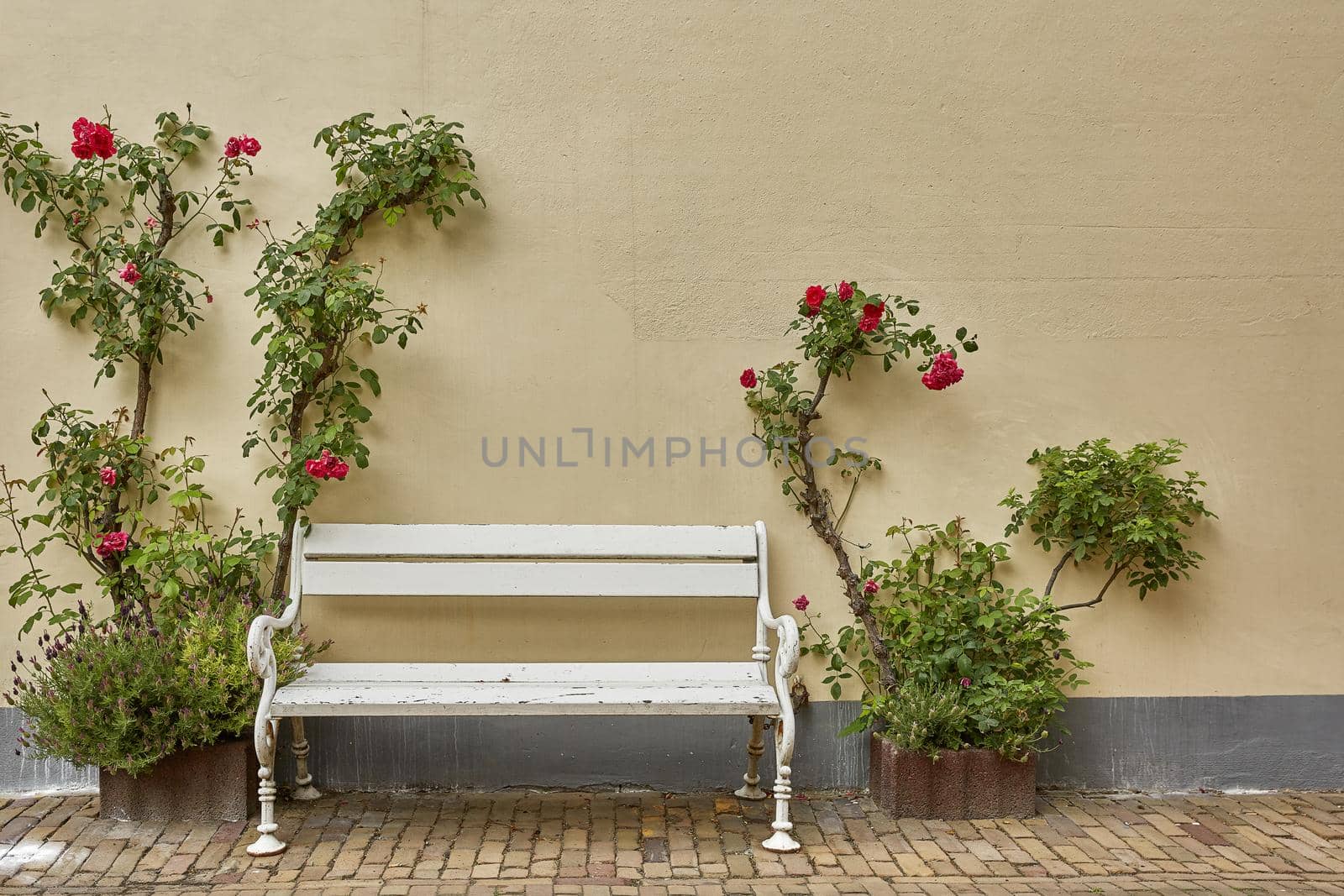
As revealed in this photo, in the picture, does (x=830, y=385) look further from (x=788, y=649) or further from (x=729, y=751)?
(x=729, y=751)

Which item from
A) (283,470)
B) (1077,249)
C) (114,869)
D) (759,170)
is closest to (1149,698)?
(1077,249)

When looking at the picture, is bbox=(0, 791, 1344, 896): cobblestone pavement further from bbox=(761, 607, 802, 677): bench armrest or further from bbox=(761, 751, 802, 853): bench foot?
bbox=(761, 607, 802, 677): bench armrest

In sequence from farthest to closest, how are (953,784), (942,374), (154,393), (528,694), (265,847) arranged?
1. (154,393)
2. (942,374)
3. (953,784)
4. (528,694)
5. (265,847)

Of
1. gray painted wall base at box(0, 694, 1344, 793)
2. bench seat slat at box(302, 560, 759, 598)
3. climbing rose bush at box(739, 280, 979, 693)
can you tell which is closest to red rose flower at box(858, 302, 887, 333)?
climbing rose bush at box(739, 280, 979, 693)

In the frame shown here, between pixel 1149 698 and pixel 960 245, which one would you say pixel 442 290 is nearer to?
pixel 960 245

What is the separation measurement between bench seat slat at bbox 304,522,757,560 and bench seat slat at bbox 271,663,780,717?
1.43 ft

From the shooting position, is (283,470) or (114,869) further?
(283,470)

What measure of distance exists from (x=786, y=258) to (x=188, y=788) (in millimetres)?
2944

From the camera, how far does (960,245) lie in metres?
4.24

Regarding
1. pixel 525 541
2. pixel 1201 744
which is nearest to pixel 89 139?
pixel 525 541

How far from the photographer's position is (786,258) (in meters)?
4.20

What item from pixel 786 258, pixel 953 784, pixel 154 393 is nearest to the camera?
pixel 953 784

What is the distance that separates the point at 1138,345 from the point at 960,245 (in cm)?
83

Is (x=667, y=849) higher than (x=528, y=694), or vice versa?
(x=528, y=694)
